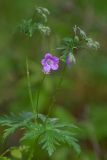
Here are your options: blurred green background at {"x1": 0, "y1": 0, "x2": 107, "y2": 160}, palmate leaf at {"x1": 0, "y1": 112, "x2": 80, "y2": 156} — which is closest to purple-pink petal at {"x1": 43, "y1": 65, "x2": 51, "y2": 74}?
palmate leaf at {"x1": 0, "y1": 112, "x2": 80, "y2": 156}

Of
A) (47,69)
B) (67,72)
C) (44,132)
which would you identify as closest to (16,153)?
(44,132)

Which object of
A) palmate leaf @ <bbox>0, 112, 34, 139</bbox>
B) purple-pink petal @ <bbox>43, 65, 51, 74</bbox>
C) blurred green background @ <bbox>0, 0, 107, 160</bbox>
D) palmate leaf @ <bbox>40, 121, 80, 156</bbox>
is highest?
blurred green background @ <bbox>0, 0, 107, 160</bbox>

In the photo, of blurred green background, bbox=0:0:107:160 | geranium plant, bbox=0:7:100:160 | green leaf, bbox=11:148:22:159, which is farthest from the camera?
blurred green background, bbox=0:0:107:160

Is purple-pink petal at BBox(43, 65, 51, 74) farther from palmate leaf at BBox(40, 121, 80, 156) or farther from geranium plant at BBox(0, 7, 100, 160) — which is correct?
palmate leaf at BBox(40, 121, 80, 156)

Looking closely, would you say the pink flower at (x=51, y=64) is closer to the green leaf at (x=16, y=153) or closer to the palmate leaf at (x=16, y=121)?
the palmate leaf at (x=16, y=121)

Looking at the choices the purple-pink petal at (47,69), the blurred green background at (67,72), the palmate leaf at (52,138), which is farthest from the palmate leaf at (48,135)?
the blurred green background at (67,72)

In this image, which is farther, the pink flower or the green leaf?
the green leaf

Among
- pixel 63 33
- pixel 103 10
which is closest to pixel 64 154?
pixel 63 33

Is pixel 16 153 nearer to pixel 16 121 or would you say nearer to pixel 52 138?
pixel 16 121
